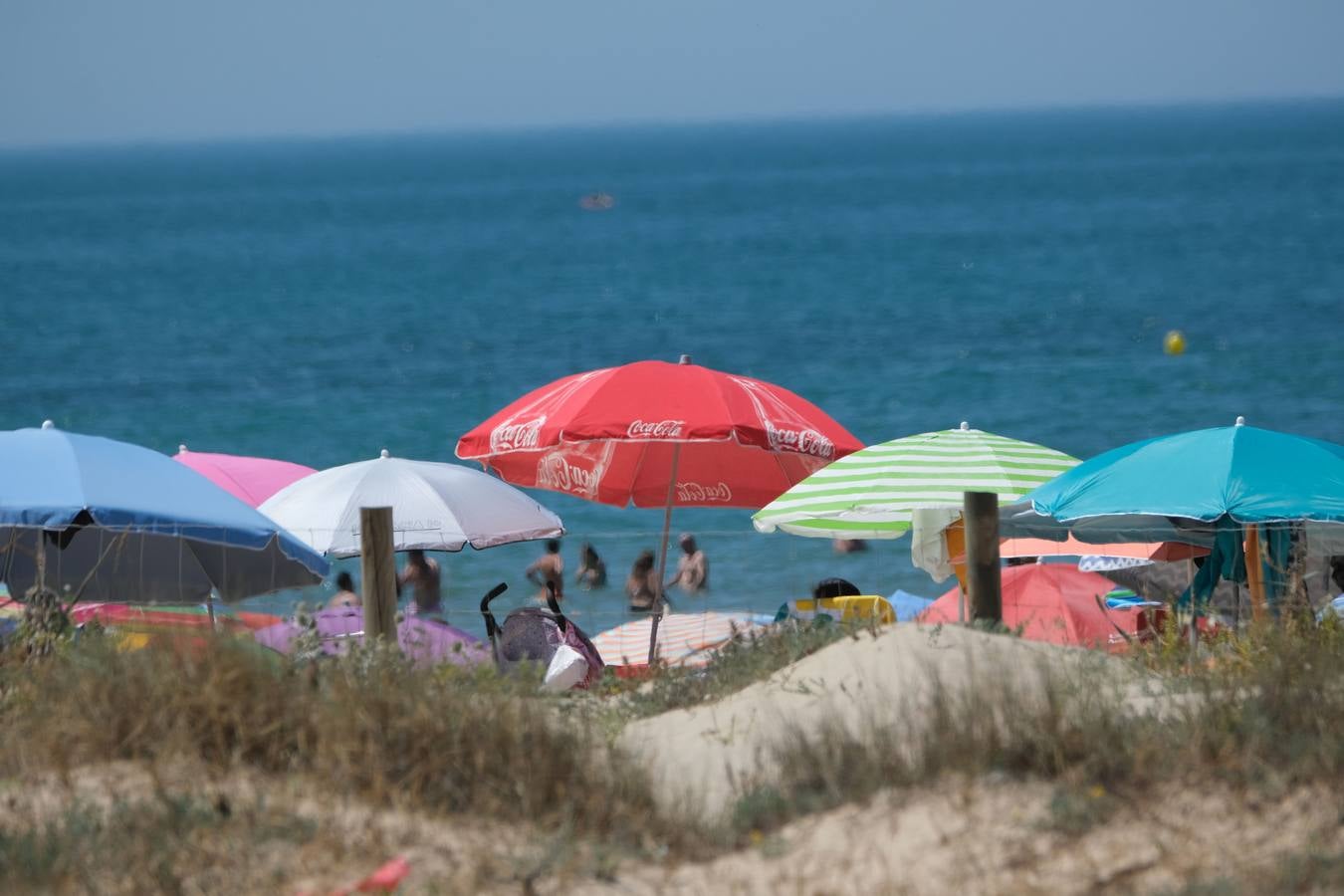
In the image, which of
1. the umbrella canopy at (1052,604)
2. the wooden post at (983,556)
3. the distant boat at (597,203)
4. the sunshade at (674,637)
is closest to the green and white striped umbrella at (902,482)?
the umbrella canopy at (1052,604)

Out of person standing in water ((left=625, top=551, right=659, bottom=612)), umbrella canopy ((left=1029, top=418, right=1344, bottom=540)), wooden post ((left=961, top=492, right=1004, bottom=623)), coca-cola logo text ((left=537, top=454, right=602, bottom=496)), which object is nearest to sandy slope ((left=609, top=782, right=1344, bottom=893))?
wooden post ((left=961, top=492, right=1004, bottom=623))

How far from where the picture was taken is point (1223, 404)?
30.4m

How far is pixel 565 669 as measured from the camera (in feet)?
28.7

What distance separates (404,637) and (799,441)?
3317 millimetres

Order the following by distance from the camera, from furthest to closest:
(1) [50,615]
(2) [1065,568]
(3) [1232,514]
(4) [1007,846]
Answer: (2) [1065,568], (3) [1232,514], (1) [50,615], (4) [1007,846]

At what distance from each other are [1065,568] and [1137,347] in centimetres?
2964

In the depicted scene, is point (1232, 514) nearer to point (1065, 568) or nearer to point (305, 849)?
point (1065, 568)

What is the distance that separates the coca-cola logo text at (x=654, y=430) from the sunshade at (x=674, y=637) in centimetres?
113

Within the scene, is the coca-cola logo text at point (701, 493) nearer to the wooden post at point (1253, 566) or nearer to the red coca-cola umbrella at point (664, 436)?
the red coca-cola umbrella at point (664, 436)

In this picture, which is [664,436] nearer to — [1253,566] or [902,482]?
[902,482]

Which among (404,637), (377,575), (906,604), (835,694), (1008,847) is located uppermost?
(377,575)

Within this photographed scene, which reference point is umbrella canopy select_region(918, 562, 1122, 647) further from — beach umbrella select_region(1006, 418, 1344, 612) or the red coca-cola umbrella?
the red coca-cola umbrella

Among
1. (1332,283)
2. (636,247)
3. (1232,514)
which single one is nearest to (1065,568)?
(1232,514)

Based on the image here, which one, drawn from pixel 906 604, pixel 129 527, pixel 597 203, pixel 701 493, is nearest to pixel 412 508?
pixel 701 493
